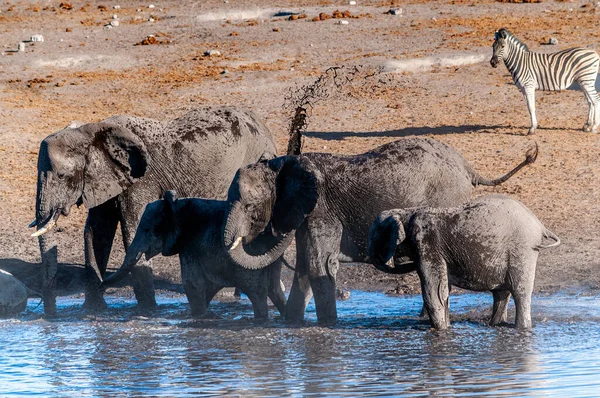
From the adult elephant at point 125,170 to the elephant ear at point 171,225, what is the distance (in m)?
0.48

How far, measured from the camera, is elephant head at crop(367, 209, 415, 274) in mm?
9133

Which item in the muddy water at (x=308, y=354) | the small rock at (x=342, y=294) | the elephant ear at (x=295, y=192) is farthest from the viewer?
the small rock at (x=342, y=294)

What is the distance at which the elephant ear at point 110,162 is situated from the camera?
1050 cm

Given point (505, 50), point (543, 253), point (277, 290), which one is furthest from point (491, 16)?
point (277, 290)

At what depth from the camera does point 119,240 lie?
13.1 m

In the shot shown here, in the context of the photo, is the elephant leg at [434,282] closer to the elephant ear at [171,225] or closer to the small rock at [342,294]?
the small rock at [342,294]

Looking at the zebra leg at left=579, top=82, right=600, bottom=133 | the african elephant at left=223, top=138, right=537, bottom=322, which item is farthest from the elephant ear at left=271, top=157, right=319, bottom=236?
the zebra leg at left=579, top=82, right=600, bottom=133

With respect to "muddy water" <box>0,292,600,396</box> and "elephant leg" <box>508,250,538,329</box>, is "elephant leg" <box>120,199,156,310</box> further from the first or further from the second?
"elephant leg" <box>508,250,538,329</box>

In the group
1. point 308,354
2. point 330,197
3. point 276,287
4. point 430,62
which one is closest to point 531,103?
point 430,62

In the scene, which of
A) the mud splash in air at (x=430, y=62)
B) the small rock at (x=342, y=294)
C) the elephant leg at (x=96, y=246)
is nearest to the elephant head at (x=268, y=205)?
the small rock at (x=342, y=294)

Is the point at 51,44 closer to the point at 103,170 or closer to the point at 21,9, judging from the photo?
the point at 21,9

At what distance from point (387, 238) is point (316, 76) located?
11833mm

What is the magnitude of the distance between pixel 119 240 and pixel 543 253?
4.57 m

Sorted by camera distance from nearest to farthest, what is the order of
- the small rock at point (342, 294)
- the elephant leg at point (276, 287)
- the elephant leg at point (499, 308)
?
the elephant leg at point (499, 308)
the elephant leg at point (276, 287)
the small rock at point (342, 294)
